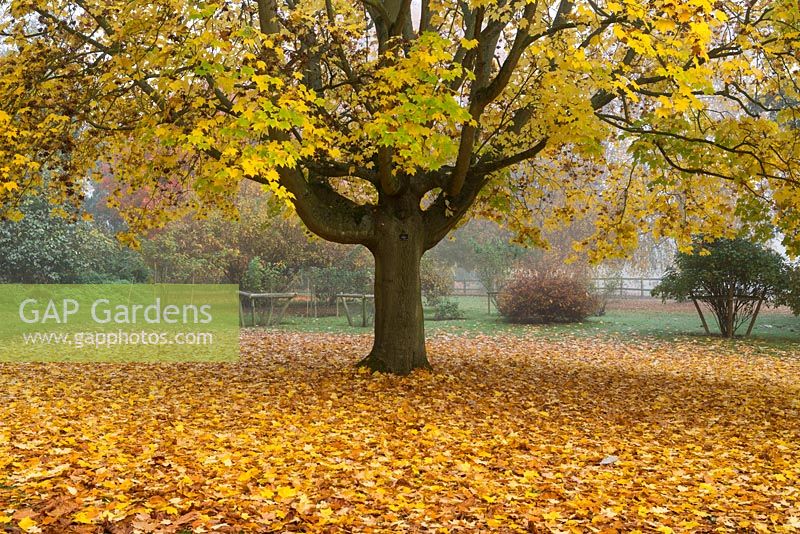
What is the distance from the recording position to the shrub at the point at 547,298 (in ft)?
69.0

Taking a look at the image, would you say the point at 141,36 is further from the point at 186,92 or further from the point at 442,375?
the point at 442,375

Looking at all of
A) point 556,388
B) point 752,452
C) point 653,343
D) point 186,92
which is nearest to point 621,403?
point 556,388

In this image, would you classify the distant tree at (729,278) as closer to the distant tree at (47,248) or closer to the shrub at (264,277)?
the shrub at (264,277)

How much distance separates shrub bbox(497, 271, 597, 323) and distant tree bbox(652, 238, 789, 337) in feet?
10.5

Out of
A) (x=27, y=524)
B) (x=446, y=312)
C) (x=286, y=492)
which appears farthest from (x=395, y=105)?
(x=446, y=312)

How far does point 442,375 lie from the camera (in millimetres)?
10422

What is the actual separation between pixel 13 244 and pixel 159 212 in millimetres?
10994

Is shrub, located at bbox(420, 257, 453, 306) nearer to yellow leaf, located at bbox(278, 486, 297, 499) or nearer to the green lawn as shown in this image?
the green lawn

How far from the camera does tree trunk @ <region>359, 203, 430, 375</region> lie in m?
10.3

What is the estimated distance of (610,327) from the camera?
2073 centimetres

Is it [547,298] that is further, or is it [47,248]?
[547,298]

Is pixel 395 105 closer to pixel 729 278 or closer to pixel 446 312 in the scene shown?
pixel 729 278

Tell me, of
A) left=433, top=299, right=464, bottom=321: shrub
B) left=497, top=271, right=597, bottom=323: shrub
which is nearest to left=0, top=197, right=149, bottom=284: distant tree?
left=433, top=299, right=464, bottom=321: shrub

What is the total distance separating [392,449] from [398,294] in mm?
3889
